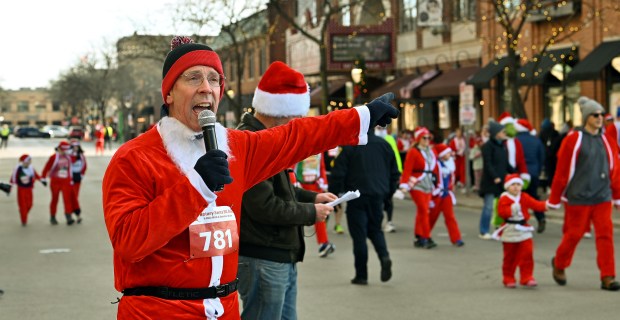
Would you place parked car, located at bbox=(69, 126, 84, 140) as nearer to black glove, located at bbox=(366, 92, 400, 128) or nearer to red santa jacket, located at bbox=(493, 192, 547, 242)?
red santa jacket, located at bbox=(493, 192, 547, 242)

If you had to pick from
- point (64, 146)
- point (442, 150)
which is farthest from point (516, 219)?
point (64, 146)

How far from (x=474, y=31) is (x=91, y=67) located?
195 ft

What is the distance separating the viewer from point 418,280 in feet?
36.9

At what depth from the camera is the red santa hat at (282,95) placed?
652 centimetres

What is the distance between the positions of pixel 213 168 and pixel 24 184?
1637 cm

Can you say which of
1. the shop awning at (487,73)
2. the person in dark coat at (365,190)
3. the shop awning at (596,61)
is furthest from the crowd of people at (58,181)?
the shop awning at (487,73)

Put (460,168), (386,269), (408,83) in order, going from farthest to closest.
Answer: (408,83) → (460,168) → (386,269)

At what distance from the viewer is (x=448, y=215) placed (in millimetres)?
14391

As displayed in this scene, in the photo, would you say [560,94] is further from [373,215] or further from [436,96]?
[373,215]

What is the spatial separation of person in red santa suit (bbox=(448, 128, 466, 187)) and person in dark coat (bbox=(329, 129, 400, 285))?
51.5 feet

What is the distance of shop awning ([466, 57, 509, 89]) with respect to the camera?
3008cm

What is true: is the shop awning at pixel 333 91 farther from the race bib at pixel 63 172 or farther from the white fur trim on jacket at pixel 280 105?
the white fur trim on jacket at pixel 280 105

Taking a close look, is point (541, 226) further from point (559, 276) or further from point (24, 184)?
point (24, 184)

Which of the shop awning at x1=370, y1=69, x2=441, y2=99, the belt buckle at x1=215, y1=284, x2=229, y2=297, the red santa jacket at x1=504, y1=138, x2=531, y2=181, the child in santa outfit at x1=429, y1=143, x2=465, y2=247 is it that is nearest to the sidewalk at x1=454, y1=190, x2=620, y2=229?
the red santa jacket at x1=504, y1=138, x2=531, y2=181
